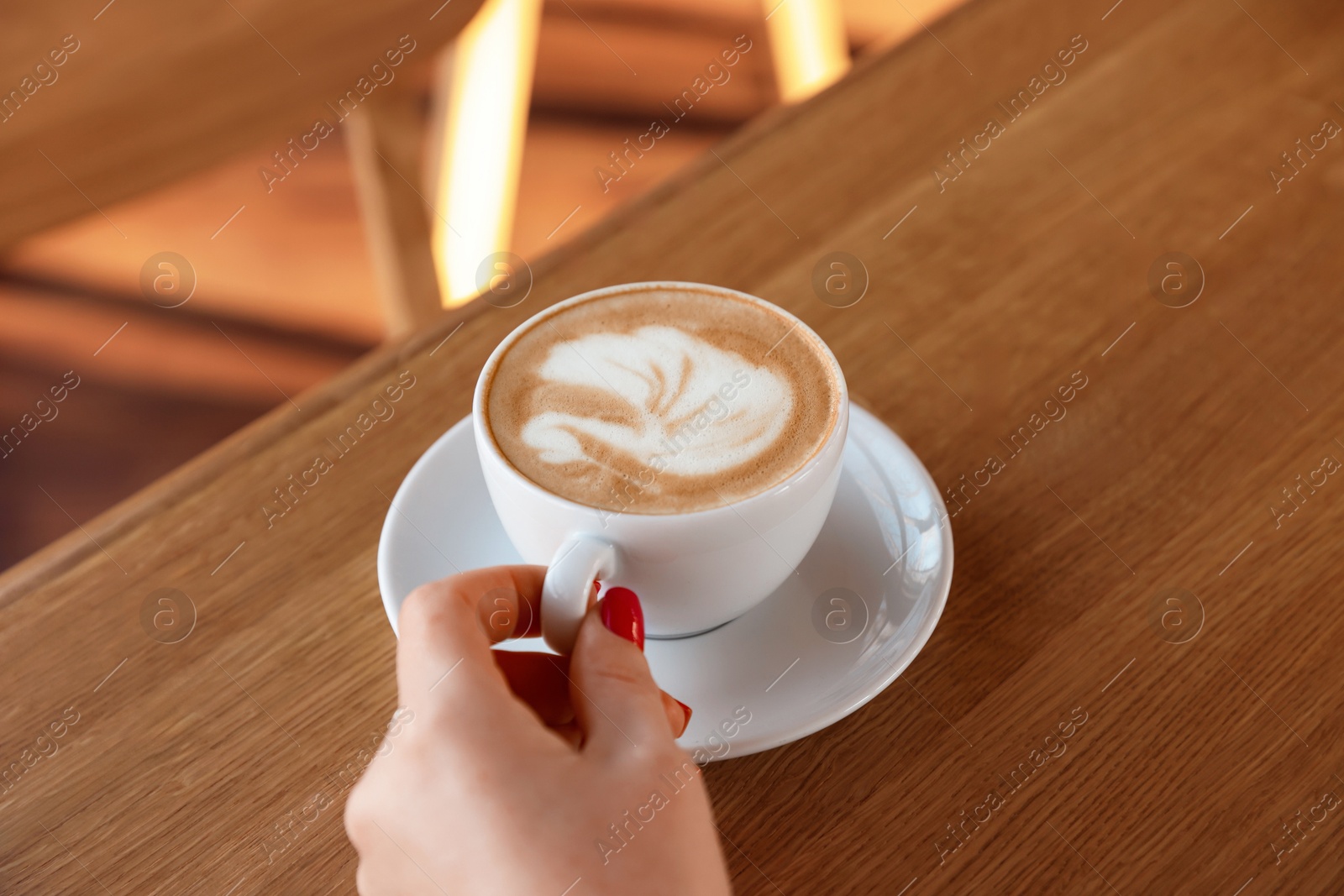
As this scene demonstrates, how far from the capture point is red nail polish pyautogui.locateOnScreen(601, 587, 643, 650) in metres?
0.60

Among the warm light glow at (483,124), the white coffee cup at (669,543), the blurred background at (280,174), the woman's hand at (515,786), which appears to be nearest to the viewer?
the woman's hand at (515,786)

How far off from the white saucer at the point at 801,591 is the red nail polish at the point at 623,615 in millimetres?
75

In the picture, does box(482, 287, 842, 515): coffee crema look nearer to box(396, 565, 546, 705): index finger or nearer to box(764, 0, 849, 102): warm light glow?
box(396, 565, 546, 705): index finger

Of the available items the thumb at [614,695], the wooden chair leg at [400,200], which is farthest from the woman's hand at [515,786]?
the wooden chair leg at [400,200]

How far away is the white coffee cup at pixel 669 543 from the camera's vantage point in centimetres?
60

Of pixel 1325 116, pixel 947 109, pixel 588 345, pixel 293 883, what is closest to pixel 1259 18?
pixel 1325 116

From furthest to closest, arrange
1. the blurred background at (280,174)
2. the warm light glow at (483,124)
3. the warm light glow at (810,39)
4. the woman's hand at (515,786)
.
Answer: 1. the warm light glow at (810,39)
2. the warm light glow at (483,124)
3. the blurred background at (280,174)
4. the woman's hand at (515,786)

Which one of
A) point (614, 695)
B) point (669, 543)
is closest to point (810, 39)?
point (669, 543)

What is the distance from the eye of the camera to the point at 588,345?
734mm

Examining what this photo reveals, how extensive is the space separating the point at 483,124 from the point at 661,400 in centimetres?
100

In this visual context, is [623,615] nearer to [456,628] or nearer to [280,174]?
[456,628]

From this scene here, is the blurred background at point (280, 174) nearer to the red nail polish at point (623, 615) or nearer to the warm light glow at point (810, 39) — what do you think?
the warm light glow at point (810, 39)

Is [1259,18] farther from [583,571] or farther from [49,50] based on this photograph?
[49,50]

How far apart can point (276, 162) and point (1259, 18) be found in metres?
1.93
